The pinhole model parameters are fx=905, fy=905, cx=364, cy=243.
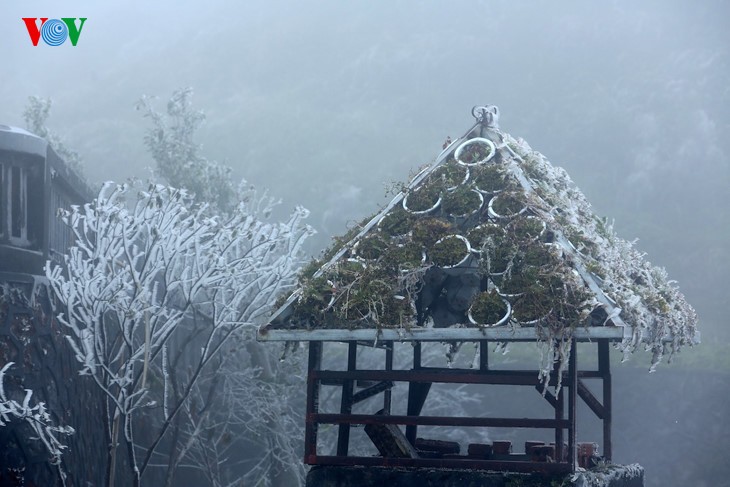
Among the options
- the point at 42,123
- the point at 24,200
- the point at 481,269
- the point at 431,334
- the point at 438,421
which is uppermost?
the point at 42,123

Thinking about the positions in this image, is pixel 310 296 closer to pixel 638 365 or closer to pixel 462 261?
pixel 462 261

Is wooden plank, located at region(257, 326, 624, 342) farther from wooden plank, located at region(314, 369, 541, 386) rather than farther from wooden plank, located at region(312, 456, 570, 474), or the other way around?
wooden plank, located at region(312, 456, 570, 474)

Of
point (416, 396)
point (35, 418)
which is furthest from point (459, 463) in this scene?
point (35, 418)

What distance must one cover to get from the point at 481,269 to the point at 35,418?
4.74 metres

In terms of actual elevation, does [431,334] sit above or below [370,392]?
above

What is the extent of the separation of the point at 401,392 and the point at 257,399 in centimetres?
363

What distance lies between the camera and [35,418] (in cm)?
885

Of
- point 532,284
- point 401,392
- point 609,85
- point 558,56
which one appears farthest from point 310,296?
point 558,56

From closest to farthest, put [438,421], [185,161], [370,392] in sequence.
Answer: [438,421] → [370,392] → [185,161]

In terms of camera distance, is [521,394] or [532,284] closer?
[532,284]

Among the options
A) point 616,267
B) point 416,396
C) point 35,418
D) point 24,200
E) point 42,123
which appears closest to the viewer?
point 616,267

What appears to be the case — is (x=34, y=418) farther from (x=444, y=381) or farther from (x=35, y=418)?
(x=444, y=381)

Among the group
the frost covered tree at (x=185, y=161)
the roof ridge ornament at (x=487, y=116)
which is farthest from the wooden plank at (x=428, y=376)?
the frost covered tree at (x=185, y=161)

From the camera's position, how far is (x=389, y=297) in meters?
7.09
